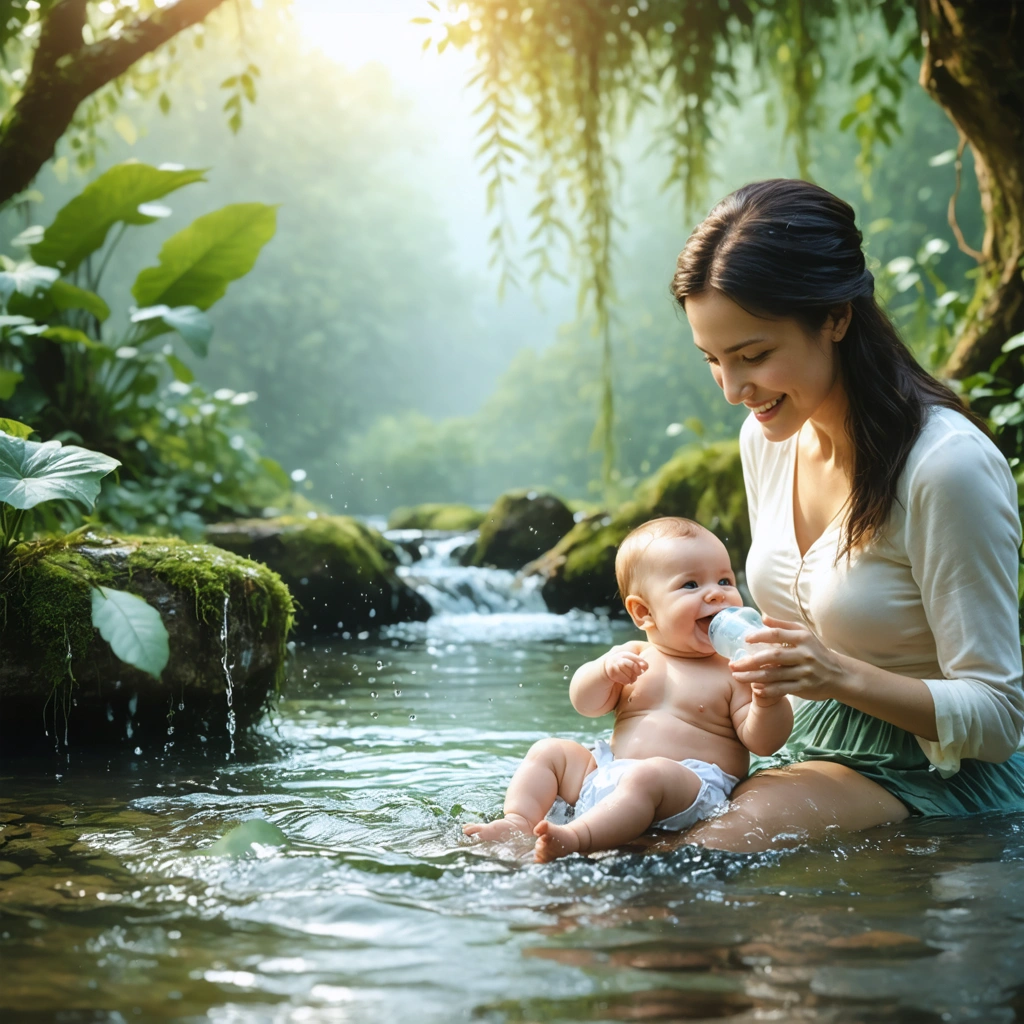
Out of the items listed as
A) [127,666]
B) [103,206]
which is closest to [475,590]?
[103,206]

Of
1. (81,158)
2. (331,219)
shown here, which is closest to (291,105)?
(331,219)

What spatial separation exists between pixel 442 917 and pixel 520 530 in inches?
323

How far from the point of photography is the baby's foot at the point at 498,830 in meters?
2.16

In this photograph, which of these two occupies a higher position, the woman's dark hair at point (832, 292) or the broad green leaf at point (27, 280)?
the broad green leaf at point (27, 280)

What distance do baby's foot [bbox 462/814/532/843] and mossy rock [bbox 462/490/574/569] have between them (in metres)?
7.49

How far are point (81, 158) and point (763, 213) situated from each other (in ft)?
19.4

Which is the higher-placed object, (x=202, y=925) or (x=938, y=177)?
(x=938, y=177)

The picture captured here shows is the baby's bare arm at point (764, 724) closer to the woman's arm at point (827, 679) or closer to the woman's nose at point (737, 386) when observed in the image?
the woman's arm at point (827, 679)

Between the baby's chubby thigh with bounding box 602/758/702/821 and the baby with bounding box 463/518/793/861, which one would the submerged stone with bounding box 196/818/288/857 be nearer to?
the baby with bounding box 463/518/793/861

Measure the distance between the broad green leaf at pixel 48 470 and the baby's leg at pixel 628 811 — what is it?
1.57 metres

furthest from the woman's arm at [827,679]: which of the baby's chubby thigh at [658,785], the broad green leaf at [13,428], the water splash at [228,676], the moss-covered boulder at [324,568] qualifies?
the moss-covered boulder at [324,568]

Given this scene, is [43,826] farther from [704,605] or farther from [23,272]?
[23,272]

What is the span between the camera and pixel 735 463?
25.8ft

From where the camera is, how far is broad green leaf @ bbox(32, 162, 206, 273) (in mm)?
5488
